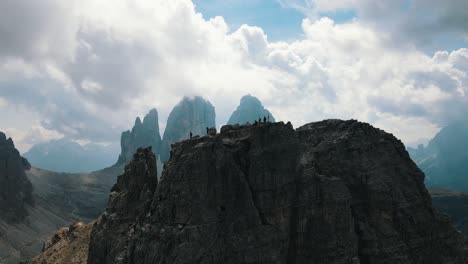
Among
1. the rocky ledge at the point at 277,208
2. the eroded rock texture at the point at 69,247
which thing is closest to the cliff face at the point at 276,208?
the rocky ledge at the point at 277,208

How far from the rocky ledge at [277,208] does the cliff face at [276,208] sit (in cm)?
16

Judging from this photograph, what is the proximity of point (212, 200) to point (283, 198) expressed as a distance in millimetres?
11126

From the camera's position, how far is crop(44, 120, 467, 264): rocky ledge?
65500 millimetres

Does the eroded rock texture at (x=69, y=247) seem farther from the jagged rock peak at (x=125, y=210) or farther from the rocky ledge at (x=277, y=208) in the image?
the rocky ledge at (x=277, y=208)

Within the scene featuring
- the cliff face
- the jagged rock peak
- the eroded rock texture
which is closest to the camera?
the cliff face

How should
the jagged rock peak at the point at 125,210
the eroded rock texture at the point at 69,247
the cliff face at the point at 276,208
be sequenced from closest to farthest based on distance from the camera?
1. the cliff face at the point at 276,208
2. the jagged rock peak at the point at 125,210
3. the eroded rock texture at the point at 69,247

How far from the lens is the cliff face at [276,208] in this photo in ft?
215

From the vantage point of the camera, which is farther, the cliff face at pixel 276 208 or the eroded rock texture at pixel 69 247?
the eroded rock texture at pixel 69 247

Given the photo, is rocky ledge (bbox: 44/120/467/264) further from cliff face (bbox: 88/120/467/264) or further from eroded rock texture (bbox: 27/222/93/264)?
eroded rock texture (bbox: 27/222/93/264)

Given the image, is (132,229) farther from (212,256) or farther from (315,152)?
(315,152)

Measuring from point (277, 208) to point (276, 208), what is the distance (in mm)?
152

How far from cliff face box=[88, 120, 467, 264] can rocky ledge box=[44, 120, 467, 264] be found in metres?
0.16

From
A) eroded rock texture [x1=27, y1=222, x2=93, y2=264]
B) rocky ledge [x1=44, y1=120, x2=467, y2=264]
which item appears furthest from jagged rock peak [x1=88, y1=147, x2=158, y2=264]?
eroded rock texture [x1=27, y1=222, x2=93, y2=264]

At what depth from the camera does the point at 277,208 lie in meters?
68.6
